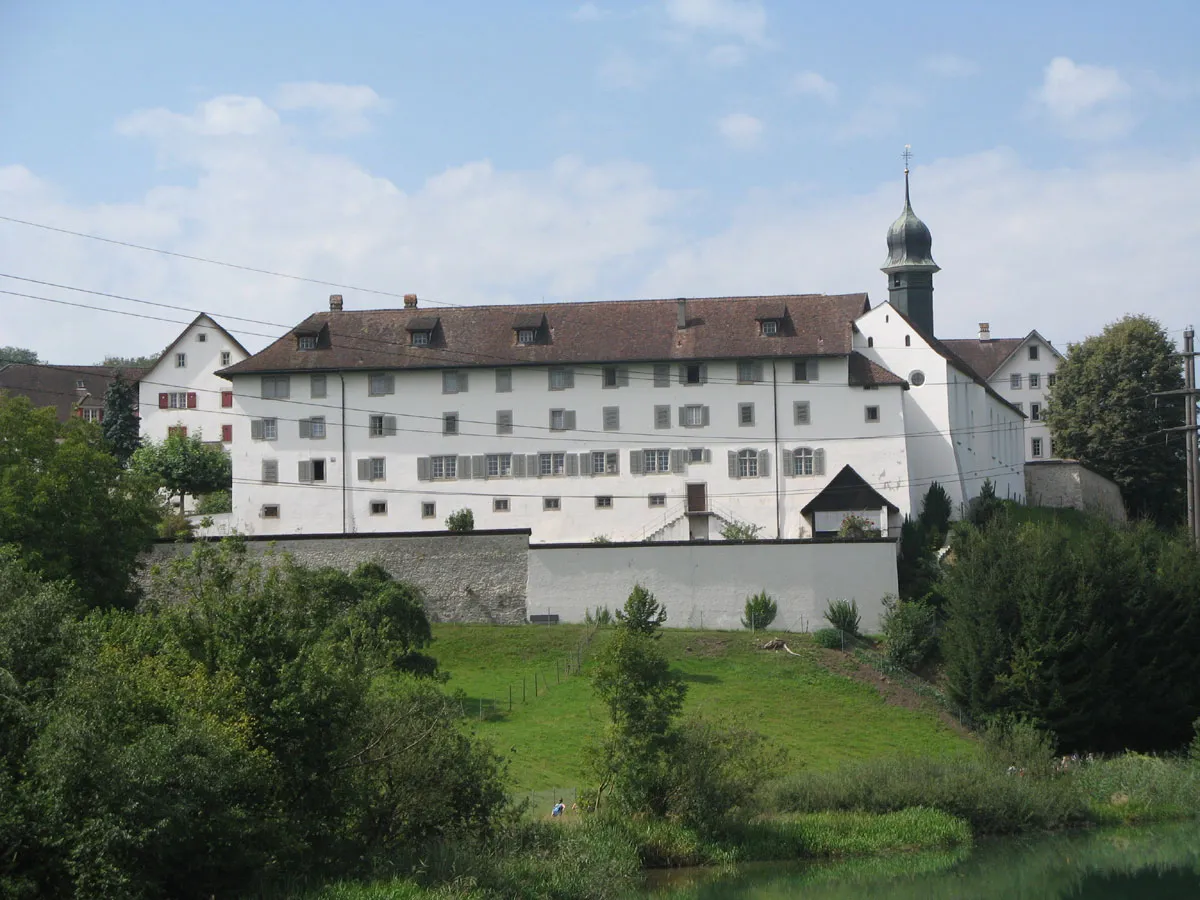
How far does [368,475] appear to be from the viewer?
188ft

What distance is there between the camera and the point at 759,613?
1774 inches

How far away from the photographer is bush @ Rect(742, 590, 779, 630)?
45.0 meters

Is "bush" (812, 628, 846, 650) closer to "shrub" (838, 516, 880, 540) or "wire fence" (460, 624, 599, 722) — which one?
"shrub" (838, 516, 880, 540)

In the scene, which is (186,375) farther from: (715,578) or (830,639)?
(830,639)

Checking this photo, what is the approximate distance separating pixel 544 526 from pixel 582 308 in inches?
345

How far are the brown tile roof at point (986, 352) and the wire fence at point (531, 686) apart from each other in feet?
170

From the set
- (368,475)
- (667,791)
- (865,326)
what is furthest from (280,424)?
(667,791)

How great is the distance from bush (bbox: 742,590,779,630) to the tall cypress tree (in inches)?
1429

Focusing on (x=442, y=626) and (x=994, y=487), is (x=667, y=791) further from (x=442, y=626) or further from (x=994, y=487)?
(x=994, y=487)

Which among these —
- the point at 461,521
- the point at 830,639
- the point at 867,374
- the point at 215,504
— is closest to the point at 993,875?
the point at 830,639

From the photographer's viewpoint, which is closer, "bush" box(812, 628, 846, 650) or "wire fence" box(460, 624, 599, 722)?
"wire fence" box(460, 624, 599, 722)

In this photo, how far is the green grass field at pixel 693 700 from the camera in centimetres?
3422

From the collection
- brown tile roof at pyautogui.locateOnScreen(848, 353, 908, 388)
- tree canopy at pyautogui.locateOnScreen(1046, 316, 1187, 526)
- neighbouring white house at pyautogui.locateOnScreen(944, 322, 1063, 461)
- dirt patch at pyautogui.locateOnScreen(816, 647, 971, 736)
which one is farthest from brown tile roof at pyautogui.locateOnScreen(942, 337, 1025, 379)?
dirt patch at pyautogui.locateOnScreen(816, 647, 971, 736)

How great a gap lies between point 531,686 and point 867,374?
71.0 feet
